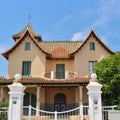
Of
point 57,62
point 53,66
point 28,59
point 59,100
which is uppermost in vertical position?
point 28,59

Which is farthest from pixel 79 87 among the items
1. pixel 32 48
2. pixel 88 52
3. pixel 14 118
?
pixel 14 118

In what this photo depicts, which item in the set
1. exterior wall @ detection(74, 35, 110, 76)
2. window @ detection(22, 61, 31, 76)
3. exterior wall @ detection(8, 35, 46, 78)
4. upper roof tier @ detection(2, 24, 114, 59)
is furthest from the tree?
window @ detection(22, 61, 31, 76)

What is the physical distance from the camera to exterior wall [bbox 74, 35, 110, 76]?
27252 mm

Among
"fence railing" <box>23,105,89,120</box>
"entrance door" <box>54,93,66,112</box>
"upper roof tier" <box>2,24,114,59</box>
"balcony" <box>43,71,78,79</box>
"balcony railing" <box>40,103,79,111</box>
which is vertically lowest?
"fence railing" <box>23,105,89,120</box>

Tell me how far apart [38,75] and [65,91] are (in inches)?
132

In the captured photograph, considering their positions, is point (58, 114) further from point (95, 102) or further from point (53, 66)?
point (53, 66)

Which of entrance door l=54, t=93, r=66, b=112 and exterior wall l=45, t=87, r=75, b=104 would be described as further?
exterior wall l=45, t=87, r=75, b=104

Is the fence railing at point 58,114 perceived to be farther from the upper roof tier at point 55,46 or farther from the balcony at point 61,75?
the upper roof tier at point 55,46

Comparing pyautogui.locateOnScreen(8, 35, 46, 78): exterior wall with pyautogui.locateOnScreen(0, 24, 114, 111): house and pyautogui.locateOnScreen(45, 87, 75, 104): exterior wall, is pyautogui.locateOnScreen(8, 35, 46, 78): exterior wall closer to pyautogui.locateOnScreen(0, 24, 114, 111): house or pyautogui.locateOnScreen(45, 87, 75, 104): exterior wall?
pyautogui.locateOnScreen(0, 24, 114, 111): house

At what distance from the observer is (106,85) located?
19.0m

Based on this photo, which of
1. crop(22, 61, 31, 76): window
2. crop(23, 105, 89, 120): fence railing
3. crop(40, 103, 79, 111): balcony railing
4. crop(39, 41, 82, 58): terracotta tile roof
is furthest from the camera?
crop(39, 41, 82, 58): terracotta tile roof

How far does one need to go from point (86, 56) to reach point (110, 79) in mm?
8424

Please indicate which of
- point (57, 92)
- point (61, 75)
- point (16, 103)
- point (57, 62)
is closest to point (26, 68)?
point (57, 62)

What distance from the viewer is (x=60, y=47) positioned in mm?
30375
